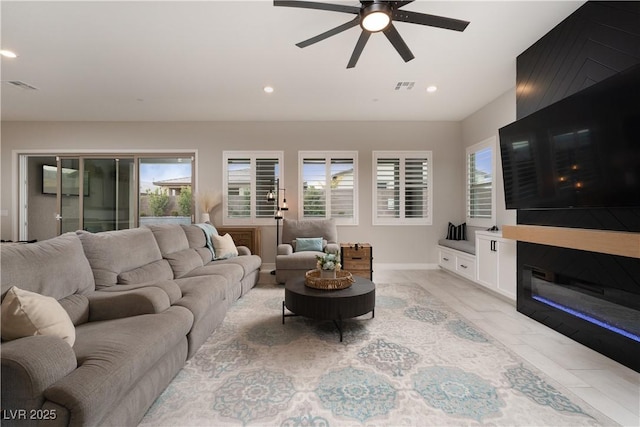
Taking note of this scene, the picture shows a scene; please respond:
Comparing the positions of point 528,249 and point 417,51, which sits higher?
point 417,51

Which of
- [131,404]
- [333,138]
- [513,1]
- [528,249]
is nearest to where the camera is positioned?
[131,404]

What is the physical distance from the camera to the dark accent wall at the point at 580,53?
2.07 meters

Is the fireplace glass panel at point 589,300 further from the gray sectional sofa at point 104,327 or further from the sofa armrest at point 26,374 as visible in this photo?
the sofa armrest at point 26,374

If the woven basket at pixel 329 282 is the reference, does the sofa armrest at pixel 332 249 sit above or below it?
above

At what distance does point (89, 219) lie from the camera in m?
5.53

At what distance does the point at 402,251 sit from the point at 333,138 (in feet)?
8.74

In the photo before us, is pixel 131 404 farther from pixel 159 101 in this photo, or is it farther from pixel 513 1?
pixel 159 101

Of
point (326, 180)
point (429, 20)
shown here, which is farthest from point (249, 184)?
point (429, 20)

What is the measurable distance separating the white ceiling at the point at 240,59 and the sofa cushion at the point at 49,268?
6.91 feet

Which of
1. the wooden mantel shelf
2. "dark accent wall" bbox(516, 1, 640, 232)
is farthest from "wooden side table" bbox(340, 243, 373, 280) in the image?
"dark accent wall" bbox(516, 1, 640, 232)

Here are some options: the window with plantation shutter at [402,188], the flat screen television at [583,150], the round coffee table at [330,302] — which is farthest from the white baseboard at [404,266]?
the round coffee table at [330,302]

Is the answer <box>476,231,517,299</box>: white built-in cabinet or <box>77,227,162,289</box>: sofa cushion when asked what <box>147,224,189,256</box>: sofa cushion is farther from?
<box>476,231,517,299</box>: white built-in cabinet

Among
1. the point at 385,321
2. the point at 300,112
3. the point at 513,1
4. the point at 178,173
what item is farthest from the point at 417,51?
the point at 178,173

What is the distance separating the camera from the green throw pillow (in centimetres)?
454
